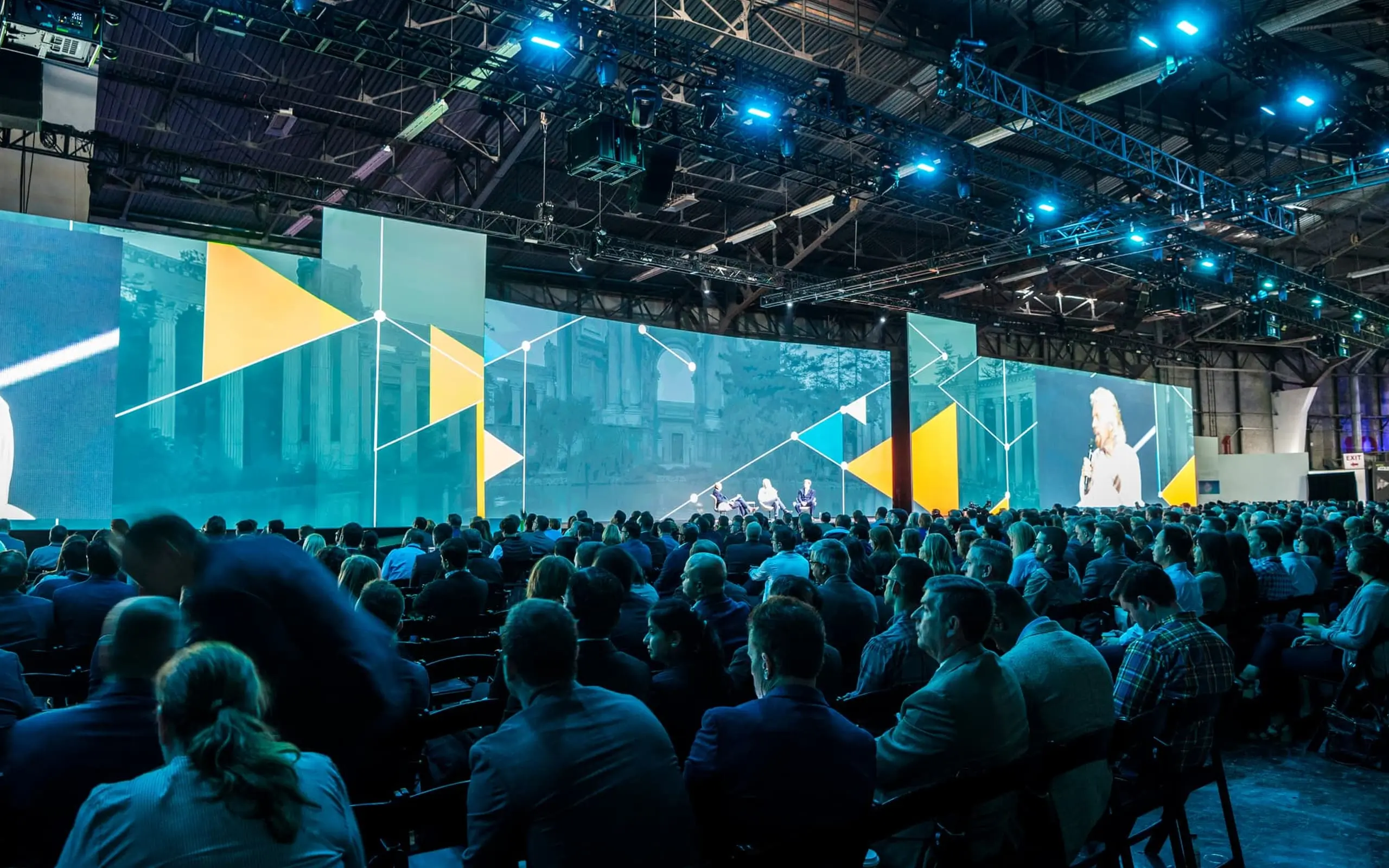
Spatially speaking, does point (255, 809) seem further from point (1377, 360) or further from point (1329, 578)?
point (1377, 360)

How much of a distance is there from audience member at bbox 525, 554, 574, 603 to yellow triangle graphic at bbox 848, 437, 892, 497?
15405 mm

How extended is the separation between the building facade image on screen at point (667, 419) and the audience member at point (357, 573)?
30.3 ft

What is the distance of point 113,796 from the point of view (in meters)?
1.37

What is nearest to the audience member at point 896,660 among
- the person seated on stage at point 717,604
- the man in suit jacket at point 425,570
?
the person seated on stage at point 717,604

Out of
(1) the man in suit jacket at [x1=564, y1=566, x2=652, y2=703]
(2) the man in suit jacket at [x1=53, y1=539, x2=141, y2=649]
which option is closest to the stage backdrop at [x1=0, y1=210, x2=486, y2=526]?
(2) the man in suit jacket at [x1=53, y1=539, x2=141, y2=649]

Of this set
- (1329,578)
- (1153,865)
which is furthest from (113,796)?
(1329,578)

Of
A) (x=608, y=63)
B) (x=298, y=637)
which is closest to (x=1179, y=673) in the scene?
(x=298, y=637)

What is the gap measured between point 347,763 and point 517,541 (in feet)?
17.7

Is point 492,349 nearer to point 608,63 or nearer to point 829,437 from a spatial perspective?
point 608,63

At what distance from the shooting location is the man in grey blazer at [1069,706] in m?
2.51

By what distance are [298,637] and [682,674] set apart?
119cm

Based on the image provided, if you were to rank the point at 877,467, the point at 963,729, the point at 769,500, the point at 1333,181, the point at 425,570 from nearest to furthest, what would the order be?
1. the point at 963,729
2. the point at 425,570
3. the point at 1333,181
4. the point at 769,500
5. the point at 877,467

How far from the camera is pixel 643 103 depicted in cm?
884

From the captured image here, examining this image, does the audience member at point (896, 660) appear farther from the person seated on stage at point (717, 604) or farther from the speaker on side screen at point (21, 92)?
the speaker on side screen at point (21, 92)
